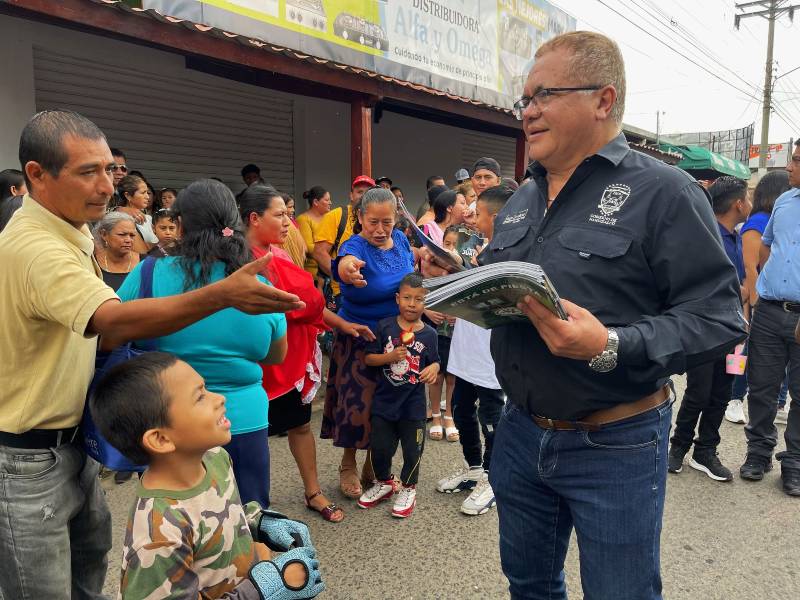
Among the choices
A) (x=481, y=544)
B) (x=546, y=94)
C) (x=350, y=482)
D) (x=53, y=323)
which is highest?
(x=546, y=94)

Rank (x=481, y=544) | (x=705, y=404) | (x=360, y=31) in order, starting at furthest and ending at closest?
1. (x=360, y=31)
2. (x=705, y=404)
3. (x=481, y=544)

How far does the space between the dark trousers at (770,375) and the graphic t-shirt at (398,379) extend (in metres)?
2.38

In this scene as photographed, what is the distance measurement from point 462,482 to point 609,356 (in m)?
2.35

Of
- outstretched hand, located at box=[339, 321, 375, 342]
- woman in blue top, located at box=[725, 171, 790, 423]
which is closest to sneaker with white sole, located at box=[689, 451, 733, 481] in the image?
woman in blue top, located at box=[725, 171, 790, 423]

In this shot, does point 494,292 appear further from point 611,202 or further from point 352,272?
point 352,272

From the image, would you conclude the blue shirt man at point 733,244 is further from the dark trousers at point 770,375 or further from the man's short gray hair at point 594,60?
the man's short gray hair at point 594,60

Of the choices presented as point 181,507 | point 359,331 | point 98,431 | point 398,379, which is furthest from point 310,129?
point 181,507

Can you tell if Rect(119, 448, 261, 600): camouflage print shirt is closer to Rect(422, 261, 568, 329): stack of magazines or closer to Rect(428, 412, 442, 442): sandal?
Rect(422, 261, 568, 329): stack of magazines

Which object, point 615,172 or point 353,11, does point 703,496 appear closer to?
point 615,172

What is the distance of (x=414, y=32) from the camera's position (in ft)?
24.4

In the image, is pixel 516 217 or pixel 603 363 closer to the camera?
pixel 603 363

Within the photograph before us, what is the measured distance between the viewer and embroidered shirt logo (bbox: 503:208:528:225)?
1.82 m

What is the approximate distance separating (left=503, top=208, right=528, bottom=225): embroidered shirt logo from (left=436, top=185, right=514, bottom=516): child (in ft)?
4.14

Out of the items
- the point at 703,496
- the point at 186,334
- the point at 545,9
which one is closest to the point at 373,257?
the point at 186,334
